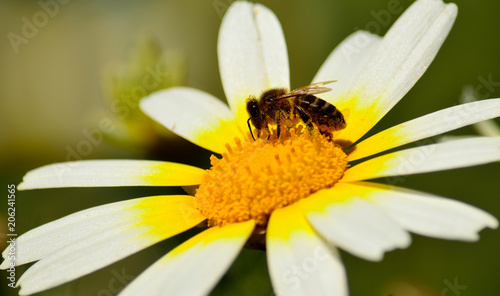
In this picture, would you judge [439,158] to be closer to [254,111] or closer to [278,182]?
[278,182]

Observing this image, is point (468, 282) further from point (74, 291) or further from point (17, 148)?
point (17, 148)

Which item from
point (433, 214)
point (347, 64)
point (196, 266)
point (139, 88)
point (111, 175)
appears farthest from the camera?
point (139, 88)

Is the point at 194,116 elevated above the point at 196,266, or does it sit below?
above

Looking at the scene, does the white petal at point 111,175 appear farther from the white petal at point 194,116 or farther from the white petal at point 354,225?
the white petal at point 354,225

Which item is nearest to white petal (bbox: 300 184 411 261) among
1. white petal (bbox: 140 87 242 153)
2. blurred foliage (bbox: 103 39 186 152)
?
white petal (bbox: 140 87 242 153)

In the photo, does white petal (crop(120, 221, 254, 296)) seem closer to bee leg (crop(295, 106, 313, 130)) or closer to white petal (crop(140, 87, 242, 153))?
bee leg (crop(295, 106, 313, 130))

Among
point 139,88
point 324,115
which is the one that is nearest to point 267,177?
point 324,115
